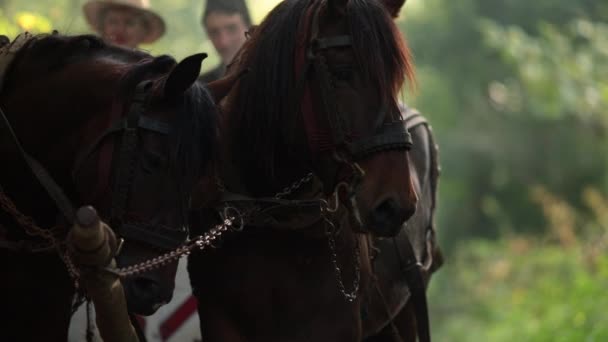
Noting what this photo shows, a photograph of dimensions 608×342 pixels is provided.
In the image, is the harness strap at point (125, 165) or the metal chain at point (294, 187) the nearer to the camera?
the harness strap at point (125, 165)

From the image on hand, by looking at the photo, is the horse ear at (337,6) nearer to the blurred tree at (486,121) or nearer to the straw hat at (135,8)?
the straw hat at (135,8)

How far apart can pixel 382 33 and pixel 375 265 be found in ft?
5.08

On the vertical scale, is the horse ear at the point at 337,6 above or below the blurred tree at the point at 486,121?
above

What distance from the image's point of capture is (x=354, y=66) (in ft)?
17.8

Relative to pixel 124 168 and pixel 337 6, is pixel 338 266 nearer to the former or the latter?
pixel 337 6

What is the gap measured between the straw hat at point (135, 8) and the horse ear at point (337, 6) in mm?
3042

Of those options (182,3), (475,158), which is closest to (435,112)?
(475,158)

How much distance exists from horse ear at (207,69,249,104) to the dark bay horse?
29 centimetres

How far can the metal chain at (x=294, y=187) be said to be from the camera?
18.6 ft

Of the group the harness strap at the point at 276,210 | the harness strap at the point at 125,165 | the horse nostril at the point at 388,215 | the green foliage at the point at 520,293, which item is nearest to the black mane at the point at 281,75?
the harness strap at the point at 276,210

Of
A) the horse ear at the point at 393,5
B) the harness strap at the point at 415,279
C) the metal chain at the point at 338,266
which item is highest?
the horse ear at the point at 393,5

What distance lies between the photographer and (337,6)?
5555mm

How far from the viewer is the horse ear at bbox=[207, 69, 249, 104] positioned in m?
5.67

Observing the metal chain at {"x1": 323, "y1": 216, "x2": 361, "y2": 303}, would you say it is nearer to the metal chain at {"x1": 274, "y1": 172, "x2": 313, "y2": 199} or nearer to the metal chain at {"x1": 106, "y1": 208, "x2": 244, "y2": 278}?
the metal chain at {"x1": 274, "y1": 172, "x2": 313, "y2": 199}
